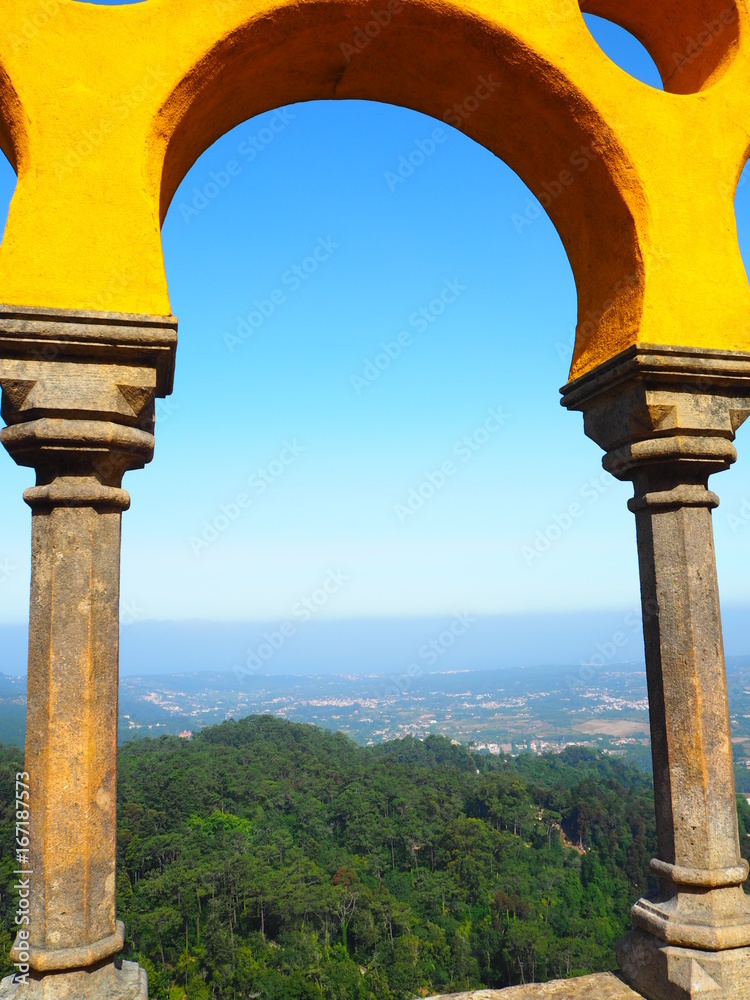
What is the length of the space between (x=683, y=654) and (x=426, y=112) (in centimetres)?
318

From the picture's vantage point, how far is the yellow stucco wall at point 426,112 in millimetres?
2932

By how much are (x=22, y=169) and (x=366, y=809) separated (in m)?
65.4

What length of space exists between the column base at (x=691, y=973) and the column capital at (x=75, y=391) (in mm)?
2874

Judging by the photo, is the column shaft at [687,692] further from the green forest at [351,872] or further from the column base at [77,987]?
the green forest at [351,872]

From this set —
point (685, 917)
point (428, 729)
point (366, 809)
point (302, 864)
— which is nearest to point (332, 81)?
point (685, 917)

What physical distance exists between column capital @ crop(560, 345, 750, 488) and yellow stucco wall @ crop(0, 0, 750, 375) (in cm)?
15

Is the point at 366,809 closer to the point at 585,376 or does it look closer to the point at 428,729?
the point at 585,376

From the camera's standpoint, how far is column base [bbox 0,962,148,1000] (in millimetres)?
2430

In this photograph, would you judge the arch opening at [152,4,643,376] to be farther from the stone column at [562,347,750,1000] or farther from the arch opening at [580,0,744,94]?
the arch opening at [580,0,744,94]

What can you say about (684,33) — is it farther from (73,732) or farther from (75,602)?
(73,732)

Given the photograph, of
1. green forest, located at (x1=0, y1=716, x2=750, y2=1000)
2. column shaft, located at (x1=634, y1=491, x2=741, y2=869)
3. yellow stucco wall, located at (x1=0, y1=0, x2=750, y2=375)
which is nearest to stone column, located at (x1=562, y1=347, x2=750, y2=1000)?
column shaft, located at (x1=634, y1=491, x2=741, y2=869)

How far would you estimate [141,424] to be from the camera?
297 centimetres

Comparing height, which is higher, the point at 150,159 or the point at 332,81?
the point at 332,81

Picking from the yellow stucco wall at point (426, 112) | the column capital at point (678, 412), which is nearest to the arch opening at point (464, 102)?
the yellow stucco wall at point (426, 112)
